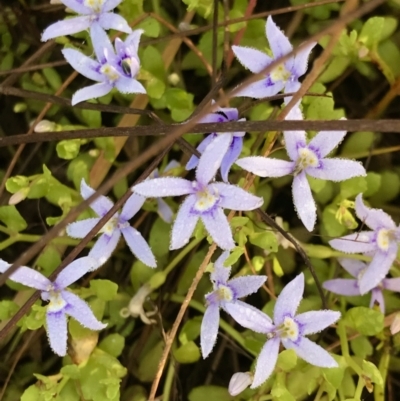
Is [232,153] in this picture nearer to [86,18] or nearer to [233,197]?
[233,197]

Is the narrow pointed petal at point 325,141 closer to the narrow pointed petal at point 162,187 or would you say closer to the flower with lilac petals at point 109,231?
the narrow pointed petal at point 162,187

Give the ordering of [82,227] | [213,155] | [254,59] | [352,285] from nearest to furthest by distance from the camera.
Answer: [213,155] < [254,59] < [82,227] < [352,285]

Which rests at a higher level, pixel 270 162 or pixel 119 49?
pixel 119 49

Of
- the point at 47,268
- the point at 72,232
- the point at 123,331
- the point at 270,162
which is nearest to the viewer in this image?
the point at 270,162

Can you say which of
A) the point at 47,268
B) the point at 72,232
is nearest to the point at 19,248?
the point at 47,268

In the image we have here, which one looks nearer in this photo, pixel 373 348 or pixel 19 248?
pixel 373 348

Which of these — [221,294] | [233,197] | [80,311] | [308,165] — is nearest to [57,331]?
[80,311]

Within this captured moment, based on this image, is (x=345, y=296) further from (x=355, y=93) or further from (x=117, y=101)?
(x=117, y=101)
